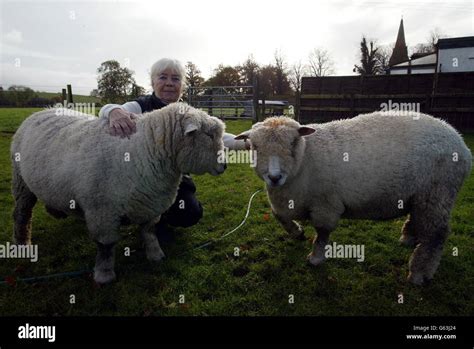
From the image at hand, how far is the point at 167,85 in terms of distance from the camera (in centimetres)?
476

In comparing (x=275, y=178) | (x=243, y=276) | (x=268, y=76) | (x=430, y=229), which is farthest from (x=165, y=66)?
(x=268, y=76)

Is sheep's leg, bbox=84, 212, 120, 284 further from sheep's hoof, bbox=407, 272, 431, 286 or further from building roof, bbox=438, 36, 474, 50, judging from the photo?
building roof, bbox=438, 36, 474, 50

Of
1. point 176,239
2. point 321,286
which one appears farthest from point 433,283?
point 176,239

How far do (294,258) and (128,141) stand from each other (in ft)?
9.11

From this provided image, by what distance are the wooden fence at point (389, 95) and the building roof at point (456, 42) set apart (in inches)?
652

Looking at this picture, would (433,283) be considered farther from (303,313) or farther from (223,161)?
(223,161)

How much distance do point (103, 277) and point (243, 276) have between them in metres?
1.77

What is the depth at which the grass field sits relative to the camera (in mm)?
3367

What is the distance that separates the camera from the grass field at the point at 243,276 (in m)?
3.37

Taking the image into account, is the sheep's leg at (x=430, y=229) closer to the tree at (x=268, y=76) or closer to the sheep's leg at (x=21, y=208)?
the sheep's leg at (x=21, y=208)

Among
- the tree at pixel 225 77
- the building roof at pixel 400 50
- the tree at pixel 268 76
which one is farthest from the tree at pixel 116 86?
the building roof at pixel 400 50

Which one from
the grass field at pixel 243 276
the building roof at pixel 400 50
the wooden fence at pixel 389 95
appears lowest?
the grass field at pixel 243 276

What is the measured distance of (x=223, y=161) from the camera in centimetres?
367

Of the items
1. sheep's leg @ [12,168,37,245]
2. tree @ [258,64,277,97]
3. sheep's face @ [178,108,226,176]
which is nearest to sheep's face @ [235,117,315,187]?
sheep's face @ [178,108,226,176]
